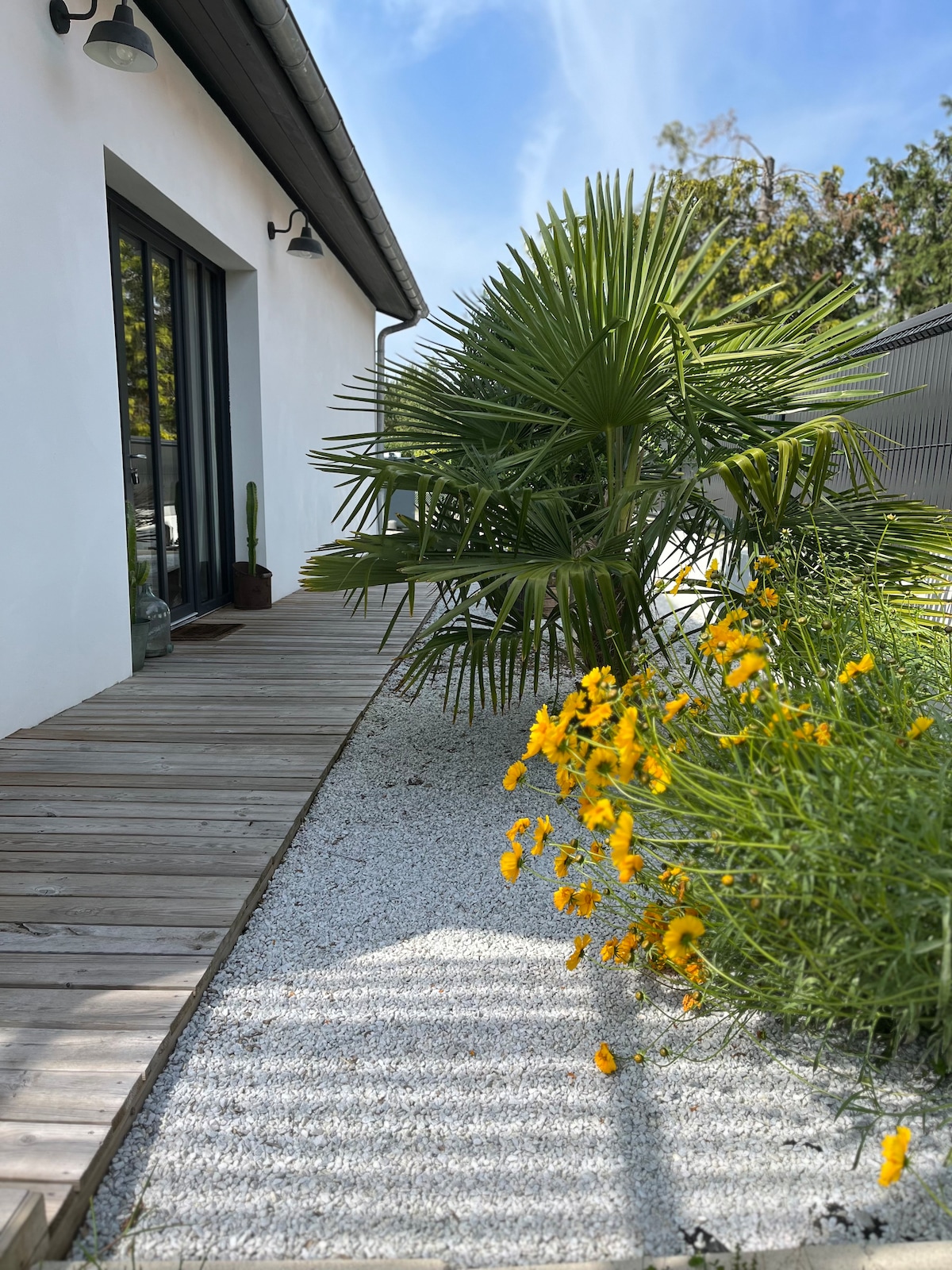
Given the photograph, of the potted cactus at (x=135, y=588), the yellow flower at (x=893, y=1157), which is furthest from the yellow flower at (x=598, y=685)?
the potted cactus at (x=135, y=588)

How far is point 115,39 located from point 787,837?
342 centimetres

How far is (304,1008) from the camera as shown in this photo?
1.59 meters

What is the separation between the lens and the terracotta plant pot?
19.5ft

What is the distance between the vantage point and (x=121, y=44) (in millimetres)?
3166

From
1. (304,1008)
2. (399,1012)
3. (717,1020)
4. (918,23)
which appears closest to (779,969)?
(717,1020)

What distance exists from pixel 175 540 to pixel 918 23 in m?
29.8

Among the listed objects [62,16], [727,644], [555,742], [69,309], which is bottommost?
[555,742]

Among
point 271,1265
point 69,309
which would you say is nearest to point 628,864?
point 271,1265

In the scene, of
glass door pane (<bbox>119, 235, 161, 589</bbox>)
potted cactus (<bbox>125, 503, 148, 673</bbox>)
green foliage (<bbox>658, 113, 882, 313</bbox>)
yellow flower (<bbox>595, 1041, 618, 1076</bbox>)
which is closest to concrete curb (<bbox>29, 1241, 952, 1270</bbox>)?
yellow flower (<bbox>595, 1041, 618, 1076</bbox>)

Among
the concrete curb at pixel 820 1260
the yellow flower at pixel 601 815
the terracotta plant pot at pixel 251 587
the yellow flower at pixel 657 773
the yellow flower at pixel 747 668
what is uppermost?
the yellow flower at pixel 747 668

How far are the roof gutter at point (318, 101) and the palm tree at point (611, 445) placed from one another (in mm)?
1996

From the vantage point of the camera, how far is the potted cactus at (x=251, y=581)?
19.4ft

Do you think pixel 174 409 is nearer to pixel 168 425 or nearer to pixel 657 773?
pixel 168 425

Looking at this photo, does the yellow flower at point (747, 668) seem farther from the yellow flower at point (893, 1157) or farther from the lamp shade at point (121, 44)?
the lamp shade at point (121, 44)
